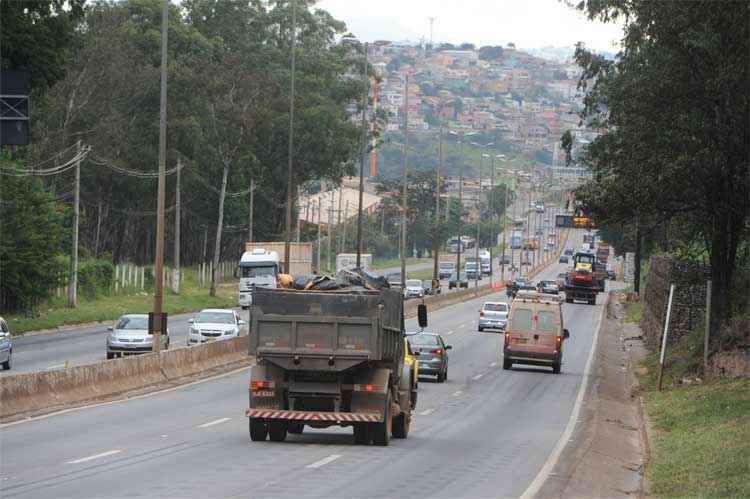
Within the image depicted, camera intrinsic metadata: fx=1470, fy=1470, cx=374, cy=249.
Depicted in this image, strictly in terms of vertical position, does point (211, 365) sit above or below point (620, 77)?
below

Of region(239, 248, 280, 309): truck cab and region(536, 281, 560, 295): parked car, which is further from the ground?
region(239, 248, 280, 309): truck cab

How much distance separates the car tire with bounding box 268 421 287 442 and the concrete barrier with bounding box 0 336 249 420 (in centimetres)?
551

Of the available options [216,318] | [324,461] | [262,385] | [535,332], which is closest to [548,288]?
[216,318]

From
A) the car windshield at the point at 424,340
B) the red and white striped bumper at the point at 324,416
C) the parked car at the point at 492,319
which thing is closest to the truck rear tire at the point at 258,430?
the red and white striped bumper at the point at 324,416

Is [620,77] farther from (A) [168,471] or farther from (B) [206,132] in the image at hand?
(B) [206,132]

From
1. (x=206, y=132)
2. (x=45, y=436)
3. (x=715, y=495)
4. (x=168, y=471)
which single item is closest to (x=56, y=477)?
(x=168, y=471)

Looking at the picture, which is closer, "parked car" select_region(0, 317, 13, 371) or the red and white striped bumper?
the red and white striped bumper

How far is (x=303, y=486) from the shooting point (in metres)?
17.1

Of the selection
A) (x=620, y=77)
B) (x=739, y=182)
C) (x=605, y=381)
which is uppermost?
(x=620, y=77)

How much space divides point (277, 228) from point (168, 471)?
9744 centimetres

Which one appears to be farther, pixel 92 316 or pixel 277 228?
pixel 277 228

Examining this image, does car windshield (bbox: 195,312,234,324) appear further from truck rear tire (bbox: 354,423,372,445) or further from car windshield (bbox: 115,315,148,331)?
truck rear tire (bbox: 354,423,372,445)

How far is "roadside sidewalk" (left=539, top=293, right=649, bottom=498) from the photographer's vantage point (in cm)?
1931

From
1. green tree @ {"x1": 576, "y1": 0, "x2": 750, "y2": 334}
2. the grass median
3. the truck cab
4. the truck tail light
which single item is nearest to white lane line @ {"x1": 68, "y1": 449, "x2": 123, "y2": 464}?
the truck tail light
